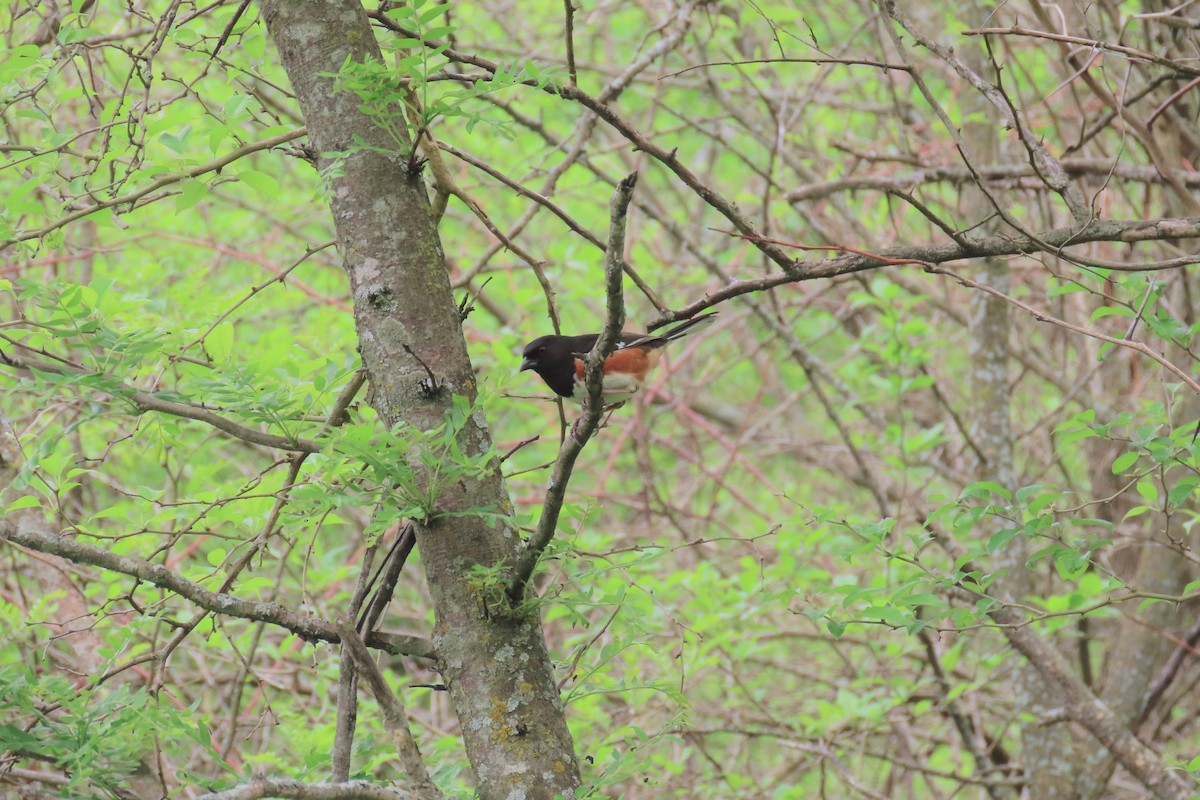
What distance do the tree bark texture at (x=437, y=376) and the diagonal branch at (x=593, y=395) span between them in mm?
91

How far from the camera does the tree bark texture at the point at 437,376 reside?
1.96 metres

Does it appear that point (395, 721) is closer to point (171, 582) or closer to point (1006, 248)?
point (171, 582)

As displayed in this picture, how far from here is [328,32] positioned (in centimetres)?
212

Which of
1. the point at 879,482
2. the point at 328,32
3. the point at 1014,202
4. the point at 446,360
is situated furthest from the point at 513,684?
the point at 1014,202

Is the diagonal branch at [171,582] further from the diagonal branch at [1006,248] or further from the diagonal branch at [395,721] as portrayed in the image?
the diagonal branch at [1006,248]

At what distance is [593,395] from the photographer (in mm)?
1726

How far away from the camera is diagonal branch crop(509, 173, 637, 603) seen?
1527mm

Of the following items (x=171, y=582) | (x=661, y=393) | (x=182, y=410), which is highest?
(x=661, y=393)

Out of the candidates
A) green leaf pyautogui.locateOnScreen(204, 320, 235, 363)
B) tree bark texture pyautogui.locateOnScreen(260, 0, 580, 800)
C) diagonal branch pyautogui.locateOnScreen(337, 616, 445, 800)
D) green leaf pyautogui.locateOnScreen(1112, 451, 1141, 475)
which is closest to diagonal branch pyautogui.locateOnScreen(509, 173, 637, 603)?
tree bark texture pyautogui.locateOnScreen(260, 0, 580, 800)

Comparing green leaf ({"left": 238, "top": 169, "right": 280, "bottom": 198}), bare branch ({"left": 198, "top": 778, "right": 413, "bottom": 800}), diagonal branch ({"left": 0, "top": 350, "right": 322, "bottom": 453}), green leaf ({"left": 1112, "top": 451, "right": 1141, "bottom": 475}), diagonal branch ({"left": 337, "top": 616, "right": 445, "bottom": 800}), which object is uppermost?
green leaf ({"left": 238, "top": 169, "right": 280, "bottom": 198})

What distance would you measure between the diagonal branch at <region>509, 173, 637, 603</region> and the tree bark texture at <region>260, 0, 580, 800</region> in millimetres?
91

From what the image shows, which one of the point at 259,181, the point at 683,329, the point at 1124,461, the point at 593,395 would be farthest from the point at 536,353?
the point at 593,395

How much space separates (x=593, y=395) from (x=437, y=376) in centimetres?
44

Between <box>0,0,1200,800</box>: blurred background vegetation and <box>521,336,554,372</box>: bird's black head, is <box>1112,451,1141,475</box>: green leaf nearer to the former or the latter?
<box>0,0,1200,800</box>: blurred background vegetation
